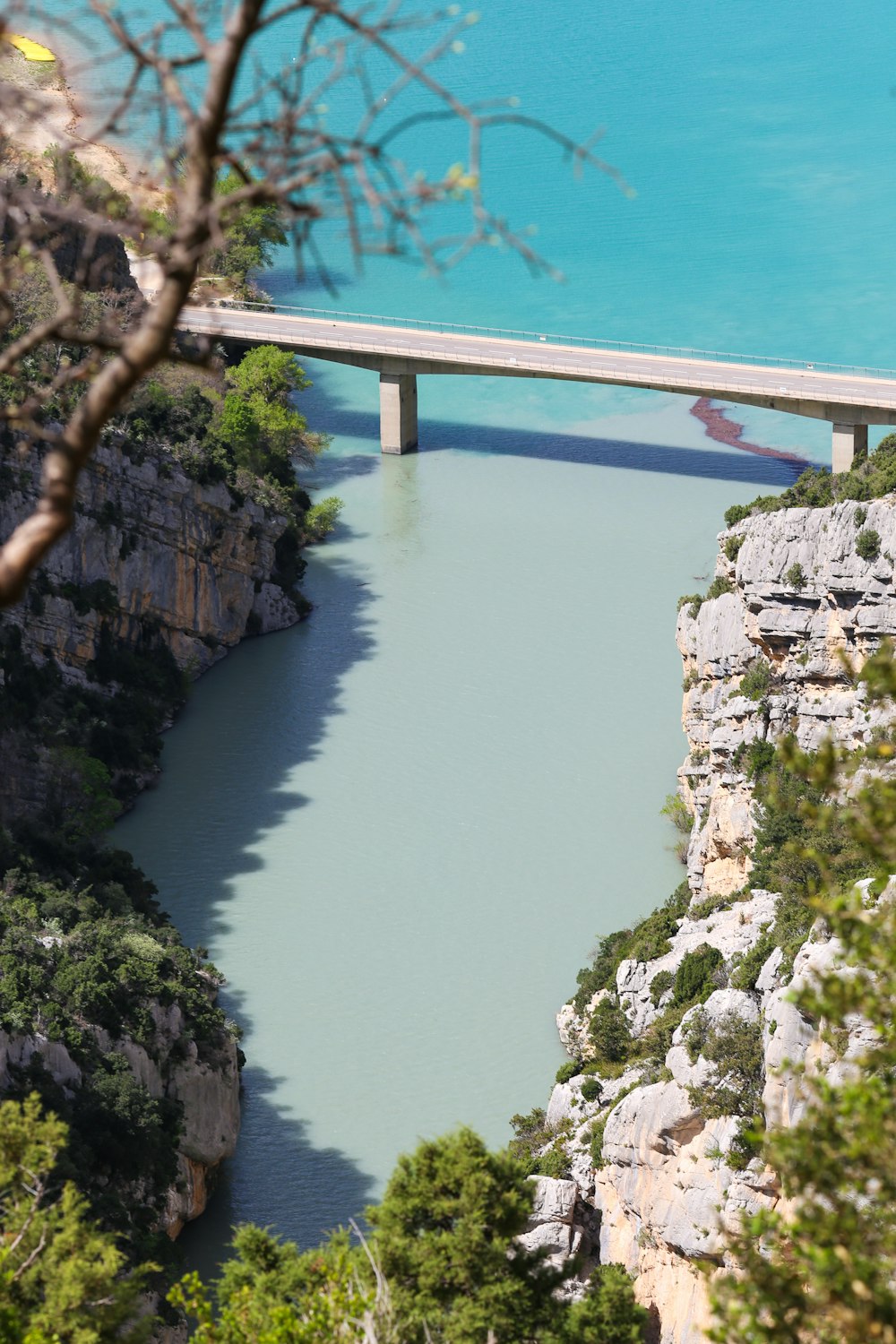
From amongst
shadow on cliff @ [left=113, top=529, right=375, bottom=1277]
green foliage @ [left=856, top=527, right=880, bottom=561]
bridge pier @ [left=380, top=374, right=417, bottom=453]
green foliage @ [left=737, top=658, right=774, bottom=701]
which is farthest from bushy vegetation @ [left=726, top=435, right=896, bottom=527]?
bridge pier @ [left=380, top=374, right=417, bottom=453]

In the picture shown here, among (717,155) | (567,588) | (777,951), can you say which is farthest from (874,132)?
(777,951)

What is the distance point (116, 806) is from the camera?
43.1m

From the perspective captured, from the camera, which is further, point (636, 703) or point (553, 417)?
point (553, 417)

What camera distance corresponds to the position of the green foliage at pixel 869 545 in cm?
Answer: 3300

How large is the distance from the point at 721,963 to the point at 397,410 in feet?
144

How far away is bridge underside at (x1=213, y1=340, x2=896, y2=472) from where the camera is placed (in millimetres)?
63469

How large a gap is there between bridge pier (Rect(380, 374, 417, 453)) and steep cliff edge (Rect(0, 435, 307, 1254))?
13683 mm

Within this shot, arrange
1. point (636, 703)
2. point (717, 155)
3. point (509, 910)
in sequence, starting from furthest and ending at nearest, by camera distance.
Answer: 1. point (717, 155)
2. point (636, 703)
3. point (509, 910)

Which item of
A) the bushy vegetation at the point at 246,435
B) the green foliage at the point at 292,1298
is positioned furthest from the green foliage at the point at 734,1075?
the bushy vegetation at the point at 246,435

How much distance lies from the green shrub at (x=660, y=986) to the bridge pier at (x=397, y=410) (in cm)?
4211

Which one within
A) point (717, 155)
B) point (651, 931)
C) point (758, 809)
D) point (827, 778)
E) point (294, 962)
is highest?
point (717, 155)

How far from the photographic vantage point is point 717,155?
101 m

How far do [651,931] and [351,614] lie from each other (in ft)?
79.5

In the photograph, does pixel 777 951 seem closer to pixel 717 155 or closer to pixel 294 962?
pixel 294 962
